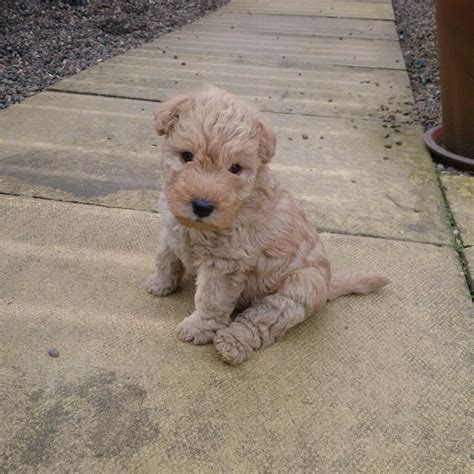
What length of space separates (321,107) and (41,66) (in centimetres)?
364

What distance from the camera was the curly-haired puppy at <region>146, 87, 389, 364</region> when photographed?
245 centimetres

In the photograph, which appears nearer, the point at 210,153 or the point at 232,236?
the point at 210,153

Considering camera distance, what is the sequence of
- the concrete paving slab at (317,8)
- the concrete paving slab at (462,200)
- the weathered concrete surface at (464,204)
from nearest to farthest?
the weathered concrete surface at (464,204) < the concrete paving slab at (462,200) < the concrete paving slab at (317,8)

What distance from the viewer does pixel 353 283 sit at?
3.28m

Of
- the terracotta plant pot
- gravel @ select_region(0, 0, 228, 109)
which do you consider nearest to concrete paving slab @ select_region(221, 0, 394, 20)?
gravel @ select_region(0, 0, 228, 109)

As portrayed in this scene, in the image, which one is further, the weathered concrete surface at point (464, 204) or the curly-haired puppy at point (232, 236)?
the weathered concrete surface at point (464, 204)

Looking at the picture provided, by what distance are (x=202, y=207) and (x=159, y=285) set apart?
3.24ft

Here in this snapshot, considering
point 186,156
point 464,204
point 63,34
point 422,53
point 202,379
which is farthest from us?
point 422,53

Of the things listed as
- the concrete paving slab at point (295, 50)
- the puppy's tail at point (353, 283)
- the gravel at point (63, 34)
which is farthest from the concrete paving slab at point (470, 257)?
the concrete paving slab at point (295, 50)

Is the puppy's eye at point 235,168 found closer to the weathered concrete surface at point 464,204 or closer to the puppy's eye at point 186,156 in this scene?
the puppy's eye at point 186,156

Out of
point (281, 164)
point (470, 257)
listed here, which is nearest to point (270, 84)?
point (281, 164)

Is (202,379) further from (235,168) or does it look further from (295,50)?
(295,50)

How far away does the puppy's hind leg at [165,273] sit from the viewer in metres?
3.15

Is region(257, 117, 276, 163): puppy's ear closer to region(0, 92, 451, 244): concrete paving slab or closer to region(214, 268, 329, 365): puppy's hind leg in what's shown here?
region(214, 268, 329, 365): puppy's hind leg
